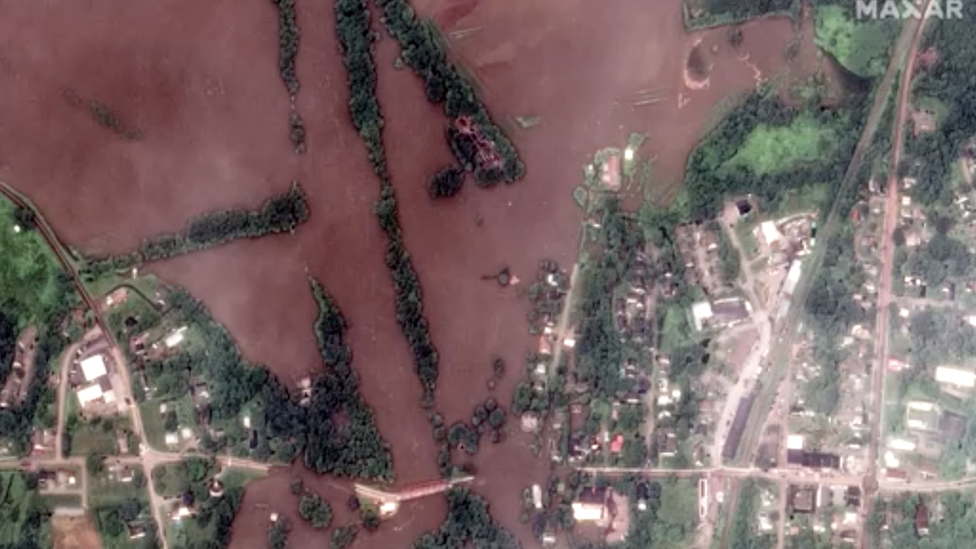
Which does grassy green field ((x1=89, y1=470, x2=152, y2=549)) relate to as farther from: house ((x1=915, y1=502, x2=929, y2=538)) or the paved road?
house ((x1=915, y1=502, x2=929, y2=538))

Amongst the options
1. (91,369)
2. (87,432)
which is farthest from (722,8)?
(87,432)

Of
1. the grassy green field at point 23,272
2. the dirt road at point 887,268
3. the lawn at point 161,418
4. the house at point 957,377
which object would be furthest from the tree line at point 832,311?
the grassy green field at point 23,272

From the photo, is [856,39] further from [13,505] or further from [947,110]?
[13,505]

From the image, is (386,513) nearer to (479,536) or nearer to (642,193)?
(479,536)

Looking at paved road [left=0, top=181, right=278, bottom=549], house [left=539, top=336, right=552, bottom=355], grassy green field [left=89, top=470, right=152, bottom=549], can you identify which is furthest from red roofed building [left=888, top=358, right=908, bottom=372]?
grassy green field [left=89, top=470, right=152, bottom=549]

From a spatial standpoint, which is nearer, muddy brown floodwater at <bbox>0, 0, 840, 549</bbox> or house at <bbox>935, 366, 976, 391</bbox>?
muddy brown floodwater at <bbox>0, 0, 840, 549</bbox>

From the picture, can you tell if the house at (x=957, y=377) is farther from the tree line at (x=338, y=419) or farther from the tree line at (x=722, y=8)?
the tree line at (x=338, y=419)
